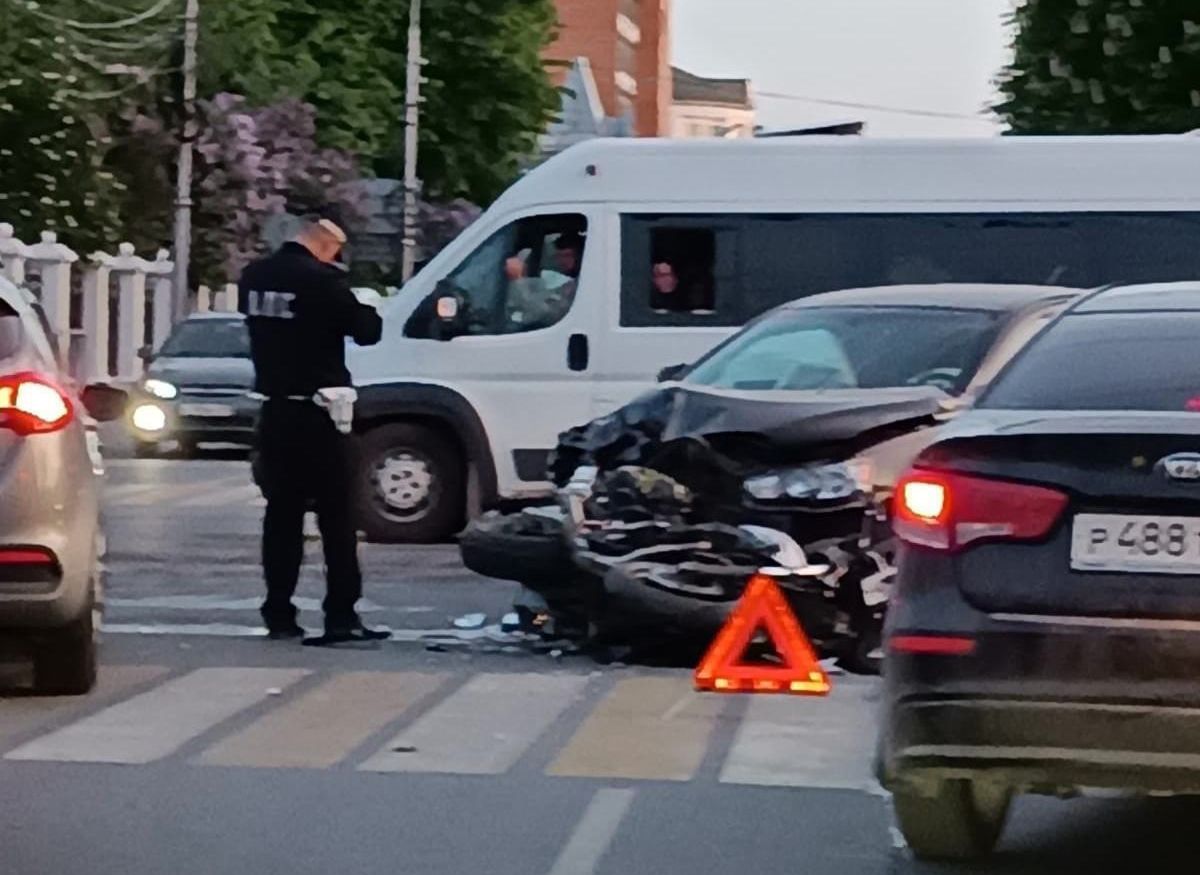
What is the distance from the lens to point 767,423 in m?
11.4

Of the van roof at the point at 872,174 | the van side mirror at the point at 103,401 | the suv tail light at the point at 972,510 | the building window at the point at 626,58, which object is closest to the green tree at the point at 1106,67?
the van roof at the point at 872,174

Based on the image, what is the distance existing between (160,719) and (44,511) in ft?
2.94

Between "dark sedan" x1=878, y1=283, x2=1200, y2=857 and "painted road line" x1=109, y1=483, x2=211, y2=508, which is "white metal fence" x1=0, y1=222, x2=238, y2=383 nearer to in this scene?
"painted road line" x1=109, y1=483, x2=211, y2=508

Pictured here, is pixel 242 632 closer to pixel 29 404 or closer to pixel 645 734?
Result: pixel 29 404

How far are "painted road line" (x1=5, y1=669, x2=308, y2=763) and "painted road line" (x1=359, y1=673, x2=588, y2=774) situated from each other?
73 centimetres

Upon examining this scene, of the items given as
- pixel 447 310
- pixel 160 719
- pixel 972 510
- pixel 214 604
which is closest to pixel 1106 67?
pixel 447 310

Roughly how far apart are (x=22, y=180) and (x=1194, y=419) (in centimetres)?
3803

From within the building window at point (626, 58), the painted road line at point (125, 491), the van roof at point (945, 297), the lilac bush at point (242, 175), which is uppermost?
the building window at point (626, 58)

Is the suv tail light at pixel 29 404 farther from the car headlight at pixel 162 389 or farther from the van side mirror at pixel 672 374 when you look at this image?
the car headlight at pixel 162 389

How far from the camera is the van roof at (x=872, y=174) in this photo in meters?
17.1

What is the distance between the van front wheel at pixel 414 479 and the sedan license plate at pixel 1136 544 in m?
11.4

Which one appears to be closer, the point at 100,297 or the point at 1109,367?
the point at 1109,367

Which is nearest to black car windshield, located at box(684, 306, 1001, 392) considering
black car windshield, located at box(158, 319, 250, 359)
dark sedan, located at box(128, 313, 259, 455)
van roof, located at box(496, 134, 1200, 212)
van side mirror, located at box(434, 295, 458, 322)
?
van roof, located at box(496, 134, 1200, 212)

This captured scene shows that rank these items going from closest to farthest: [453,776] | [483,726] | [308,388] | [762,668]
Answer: [453,776], [483,726], [762,668], [308,388]
